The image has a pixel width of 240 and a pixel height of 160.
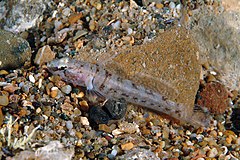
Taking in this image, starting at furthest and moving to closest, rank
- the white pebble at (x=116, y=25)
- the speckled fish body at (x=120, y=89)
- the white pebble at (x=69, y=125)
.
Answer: the white pebble at (x=116, y=25), the speckled fish body at (x=120, y=89), the white pebble at (x=69, y=125)

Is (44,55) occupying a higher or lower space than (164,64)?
higher

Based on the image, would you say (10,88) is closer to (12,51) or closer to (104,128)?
(12,51)

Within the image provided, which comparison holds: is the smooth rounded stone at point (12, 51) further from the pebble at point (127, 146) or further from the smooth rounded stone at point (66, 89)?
the pebble at point (127, 146)

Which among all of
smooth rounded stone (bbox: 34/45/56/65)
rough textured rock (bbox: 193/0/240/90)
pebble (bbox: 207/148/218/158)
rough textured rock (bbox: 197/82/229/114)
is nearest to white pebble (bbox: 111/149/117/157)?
pebble (bbox: 207/148/218/158)

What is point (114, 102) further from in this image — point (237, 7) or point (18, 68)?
point (237, 7)

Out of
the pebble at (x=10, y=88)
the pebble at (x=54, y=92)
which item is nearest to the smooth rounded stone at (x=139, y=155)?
the pebble at (x=54, y=92)

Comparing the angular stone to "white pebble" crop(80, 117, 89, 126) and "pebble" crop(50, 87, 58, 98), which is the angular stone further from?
"white pebble" crop(80, 117, 89, 126)

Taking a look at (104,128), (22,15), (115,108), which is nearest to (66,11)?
(22,15)
